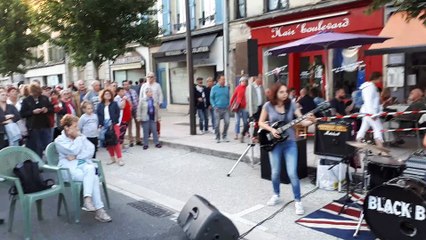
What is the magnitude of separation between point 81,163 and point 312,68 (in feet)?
33.1

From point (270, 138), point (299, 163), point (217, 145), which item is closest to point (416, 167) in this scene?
point (270, 138)

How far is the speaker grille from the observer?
220 inches

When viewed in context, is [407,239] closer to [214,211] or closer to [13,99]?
[214,211]

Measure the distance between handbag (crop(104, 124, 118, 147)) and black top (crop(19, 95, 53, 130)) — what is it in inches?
49.7

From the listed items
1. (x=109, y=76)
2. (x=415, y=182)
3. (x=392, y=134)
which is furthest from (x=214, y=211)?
(x=109, y=76)

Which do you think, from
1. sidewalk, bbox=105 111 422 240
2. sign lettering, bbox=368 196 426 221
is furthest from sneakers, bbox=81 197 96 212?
sign lettering, bbox=368 196 426 221

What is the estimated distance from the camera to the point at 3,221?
5.37 metres

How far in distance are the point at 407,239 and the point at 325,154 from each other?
256cm

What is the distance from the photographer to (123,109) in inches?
399

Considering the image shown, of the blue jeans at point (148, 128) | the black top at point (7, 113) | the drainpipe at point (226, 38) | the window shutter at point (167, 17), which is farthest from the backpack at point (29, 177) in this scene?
the window shutter at point (167, 17)

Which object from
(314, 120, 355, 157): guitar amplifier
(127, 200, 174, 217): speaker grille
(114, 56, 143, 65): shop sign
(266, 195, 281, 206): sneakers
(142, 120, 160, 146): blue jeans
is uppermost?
(114, 56, 143, 65): shop sign

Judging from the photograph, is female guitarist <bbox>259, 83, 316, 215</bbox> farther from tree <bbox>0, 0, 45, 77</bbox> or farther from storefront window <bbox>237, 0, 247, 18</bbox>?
tree <bbox>0, 0, 45, 77</bbox>

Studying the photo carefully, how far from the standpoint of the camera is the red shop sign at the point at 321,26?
11.8m

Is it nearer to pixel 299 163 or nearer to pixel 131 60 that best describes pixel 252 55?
pixel 299 163
